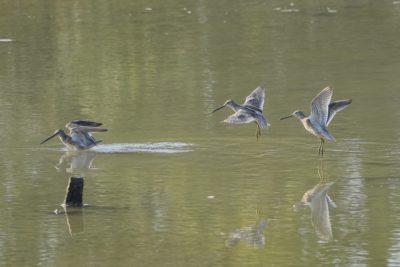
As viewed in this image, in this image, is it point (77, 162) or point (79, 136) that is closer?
point (77, 162)

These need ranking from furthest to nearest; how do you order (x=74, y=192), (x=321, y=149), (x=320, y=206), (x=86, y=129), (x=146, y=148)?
(x=86, y=129)
(x=146, y=148)
(x=321, y=149)
(x=320, y=206)
(x=74, y=192)

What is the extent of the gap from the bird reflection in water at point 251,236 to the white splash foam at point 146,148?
4251 millimetres

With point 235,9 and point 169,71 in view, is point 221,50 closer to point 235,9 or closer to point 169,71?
point 169,71

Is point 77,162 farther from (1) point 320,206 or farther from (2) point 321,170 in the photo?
(1) point 320,206

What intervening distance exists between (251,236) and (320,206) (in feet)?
4.98

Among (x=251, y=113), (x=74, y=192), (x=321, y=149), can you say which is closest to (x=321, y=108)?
(x=321, y=149)

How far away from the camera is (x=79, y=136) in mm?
17078

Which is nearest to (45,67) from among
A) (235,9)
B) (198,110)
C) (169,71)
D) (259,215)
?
(169,71)

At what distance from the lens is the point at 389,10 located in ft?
103

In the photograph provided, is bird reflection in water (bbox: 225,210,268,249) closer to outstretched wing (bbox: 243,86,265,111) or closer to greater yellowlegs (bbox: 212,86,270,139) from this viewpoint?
greater yellowlegs (bbox: 212,86,270,139)

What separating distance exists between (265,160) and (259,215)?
3.03 meters

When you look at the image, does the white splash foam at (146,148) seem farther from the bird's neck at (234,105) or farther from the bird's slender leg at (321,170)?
the bird's slender leg at (321,170)

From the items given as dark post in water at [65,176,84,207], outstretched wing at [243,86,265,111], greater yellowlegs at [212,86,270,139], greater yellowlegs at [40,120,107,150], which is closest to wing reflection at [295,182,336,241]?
dark post in water at [65,176,84,207]

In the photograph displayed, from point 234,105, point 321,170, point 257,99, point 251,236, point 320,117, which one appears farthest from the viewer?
point 257,99
